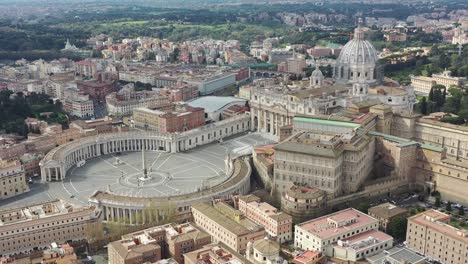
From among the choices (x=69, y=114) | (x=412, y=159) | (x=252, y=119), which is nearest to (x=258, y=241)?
(x=412, y=159)

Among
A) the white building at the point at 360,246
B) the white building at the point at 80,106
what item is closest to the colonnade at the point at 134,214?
the white building at the point at 360,246

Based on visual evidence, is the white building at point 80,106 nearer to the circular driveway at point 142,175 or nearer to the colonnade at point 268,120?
the circular driveway at point 142,175

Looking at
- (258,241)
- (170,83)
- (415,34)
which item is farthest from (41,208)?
(415,34)

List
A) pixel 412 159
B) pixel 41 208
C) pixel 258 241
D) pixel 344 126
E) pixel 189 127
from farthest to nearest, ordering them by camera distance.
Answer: pixel 189 127 → pixel 344 126 → pixel 412 159 → pixel 41 208 → pixel 258 241

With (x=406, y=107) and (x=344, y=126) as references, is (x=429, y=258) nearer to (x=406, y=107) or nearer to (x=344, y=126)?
(x=344, y=126)

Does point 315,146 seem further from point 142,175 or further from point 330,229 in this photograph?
point 142,175

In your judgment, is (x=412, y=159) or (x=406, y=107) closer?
(x=412, y=159)

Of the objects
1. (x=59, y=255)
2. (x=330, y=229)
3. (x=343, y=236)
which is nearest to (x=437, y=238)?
(x=343, y=236)

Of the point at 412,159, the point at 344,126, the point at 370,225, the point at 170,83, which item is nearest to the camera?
the point at 370,225

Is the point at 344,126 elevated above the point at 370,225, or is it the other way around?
the point at 344,126
